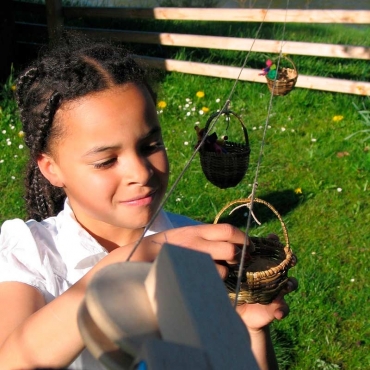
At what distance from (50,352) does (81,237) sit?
0.40 m

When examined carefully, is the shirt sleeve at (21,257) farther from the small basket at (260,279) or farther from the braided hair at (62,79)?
the small basket at (260,279)

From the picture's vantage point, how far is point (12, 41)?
4.46 metres

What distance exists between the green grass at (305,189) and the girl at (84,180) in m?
1.13

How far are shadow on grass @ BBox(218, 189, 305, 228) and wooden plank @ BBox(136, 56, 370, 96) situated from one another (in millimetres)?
1144

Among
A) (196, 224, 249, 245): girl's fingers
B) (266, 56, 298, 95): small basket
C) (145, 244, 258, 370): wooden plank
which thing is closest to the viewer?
(145, 244, 258, 370): wooden plank

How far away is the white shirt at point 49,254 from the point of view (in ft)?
3.43

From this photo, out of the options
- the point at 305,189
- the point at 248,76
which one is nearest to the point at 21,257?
the point at 305,189

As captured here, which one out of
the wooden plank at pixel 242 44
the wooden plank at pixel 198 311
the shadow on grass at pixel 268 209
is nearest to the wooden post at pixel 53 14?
the wooden plank at pixel 242 44

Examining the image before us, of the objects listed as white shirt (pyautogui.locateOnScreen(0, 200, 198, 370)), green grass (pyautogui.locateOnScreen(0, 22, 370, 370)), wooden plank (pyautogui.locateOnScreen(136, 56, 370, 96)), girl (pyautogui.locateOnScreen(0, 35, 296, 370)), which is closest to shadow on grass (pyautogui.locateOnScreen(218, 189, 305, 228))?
green grass (pyautogui.locateOnScreen(0, 22, 370, 370))

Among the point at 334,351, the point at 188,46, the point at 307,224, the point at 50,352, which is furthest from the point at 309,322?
the point at 188,46

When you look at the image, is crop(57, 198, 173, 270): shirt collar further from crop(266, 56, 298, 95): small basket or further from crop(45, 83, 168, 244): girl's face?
crop(266, 56, 298, 95): small basket

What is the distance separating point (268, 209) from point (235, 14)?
199cm

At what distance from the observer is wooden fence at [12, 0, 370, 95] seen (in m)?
3.86

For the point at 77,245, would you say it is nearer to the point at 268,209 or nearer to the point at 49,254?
the point at 49,254
